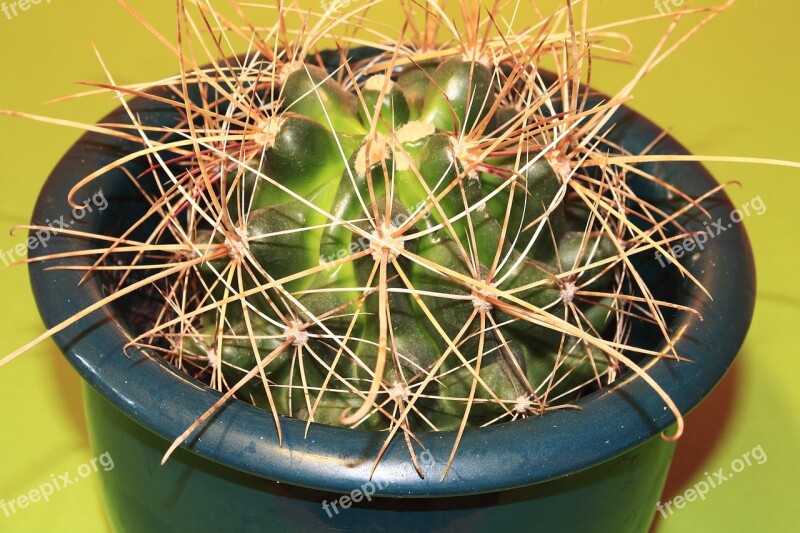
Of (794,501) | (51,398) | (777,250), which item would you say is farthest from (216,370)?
(777,250)

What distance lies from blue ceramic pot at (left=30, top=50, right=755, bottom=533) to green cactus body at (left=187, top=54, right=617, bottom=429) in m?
0.05

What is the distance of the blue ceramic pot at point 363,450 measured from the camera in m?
0.49

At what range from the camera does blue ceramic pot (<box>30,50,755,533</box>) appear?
486 millimetres

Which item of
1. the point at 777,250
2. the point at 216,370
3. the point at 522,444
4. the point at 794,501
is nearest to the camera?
the point at 522,444

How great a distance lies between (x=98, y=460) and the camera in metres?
0.63

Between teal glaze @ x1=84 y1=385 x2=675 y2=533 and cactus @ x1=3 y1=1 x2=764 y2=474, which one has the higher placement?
cactus @ x1=3 y1=1 x2=764 y2=474

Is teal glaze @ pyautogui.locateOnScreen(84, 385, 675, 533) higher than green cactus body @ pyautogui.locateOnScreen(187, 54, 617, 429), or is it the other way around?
green cactus body @ pyautogui.locateOnScreen(187, 54, 617, 429)

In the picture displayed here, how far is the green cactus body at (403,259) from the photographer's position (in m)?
0.53

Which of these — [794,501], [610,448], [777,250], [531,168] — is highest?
[531,168]

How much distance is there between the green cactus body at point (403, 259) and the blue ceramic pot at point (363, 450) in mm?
46

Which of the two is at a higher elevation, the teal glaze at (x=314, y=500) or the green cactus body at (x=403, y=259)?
the green cactus body at (x=403, y=259)

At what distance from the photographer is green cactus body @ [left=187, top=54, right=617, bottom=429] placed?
53 cm

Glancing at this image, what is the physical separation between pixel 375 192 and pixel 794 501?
577 millimetres

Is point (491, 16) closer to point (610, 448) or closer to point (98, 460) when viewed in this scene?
point (610, 448)
